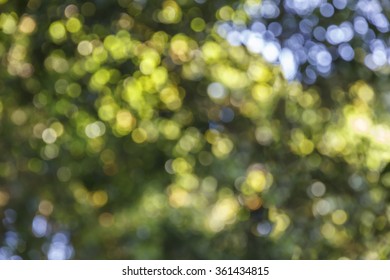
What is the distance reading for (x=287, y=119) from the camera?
95.0 inches

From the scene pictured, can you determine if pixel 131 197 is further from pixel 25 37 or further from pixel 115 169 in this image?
pixel 25 37

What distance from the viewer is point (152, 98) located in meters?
2.45

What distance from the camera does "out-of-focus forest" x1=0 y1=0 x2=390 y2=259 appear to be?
2.23m

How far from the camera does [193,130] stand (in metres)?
2.35

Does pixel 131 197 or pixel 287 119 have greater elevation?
pixel 287 119

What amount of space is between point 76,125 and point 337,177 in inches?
28.8

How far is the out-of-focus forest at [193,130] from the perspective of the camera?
2.23m

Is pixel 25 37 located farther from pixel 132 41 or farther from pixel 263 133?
pixel 263 133
